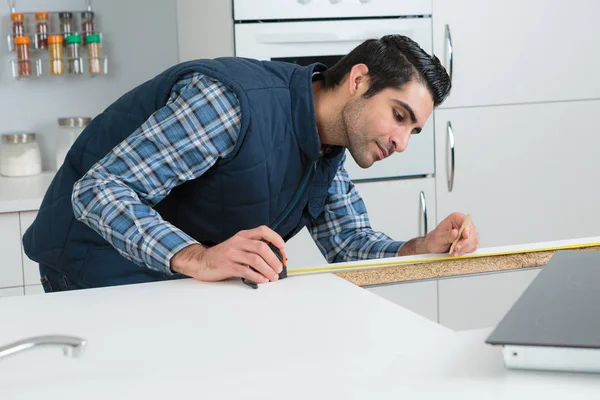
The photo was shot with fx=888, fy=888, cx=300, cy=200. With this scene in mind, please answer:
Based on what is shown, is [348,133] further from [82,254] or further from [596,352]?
[596,352]

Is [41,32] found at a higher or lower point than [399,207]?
higher

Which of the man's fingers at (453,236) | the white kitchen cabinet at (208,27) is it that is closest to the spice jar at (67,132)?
the white kitchen cabinet at (208,27)

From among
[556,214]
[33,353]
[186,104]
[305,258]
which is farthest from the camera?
[556,214]

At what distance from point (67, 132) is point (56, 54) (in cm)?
28

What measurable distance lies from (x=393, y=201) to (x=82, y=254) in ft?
5.02

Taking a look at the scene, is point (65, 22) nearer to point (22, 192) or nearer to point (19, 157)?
point (19, 157)

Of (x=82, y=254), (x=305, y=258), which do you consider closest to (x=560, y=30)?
(x=305, y=258)

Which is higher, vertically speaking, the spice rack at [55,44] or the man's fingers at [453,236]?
the spice rack at [55,44]

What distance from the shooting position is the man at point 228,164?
150 centimetres

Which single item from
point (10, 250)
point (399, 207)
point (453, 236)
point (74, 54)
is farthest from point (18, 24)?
point (453, 236)

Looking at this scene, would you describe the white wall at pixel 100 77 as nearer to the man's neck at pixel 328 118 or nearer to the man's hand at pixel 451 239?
the man's neck at pixel 328 118

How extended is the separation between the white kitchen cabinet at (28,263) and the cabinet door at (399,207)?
851mm

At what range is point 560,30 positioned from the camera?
3207 millimetres

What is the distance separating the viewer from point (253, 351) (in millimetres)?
984
